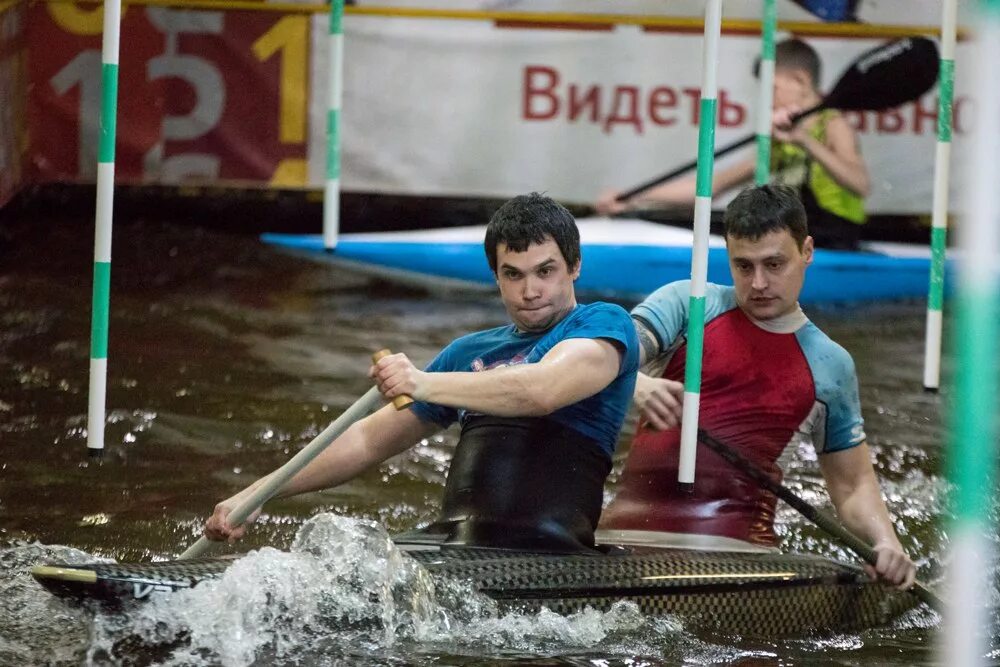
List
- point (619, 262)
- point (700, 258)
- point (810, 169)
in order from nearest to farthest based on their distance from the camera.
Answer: point (700, 258) → point (619, 262) → point (810, 169)

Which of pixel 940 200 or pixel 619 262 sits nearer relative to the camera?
pixel 940 200

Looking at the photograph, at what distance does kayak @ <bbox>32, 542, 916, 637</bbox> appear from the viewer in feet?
9.09

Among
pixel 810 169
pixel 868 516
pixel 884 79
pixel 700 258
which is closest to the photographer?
pixel 700 258

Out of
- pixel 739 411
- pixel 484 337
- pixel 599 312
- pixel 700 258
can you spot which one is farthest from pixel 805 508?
pixel 484 337

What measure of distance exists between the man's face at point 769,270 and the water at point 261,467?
2.49ft

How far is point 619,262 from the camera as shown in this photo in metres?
7.70

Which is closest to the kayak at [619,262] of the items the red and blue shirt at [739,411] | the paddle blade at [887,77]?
the paddle blade at [887,77]

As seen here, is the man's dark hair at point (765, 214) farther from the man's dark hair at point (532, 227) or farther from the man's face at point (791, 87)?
the man's face at point (791, 87)

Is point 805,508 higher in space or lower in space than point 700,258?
lower

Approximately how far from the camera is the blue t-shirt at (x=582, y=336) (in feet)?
10.6

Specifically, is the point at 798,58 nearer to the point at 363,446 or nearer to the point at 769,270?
the point at 769,270

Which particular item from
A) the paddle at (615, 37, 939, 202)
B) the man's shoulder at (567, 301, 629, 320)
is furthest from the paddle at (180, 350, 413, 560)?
the paddle at (615, 37, 939, 202)

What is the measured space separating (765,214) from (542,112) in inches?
182

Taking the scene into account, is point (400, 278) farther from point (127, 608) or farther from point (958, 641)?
point (958, 641)
